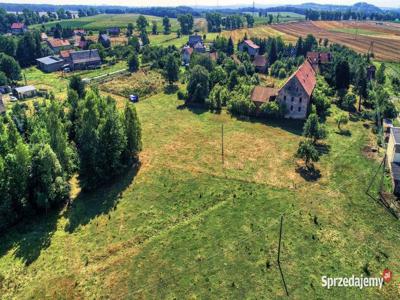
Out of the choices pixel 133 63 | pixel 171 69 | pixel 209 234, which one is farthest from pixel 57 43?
pixel 209 234

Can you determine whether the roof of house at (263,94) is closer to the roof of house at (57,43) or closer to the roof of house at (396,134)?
the roof of house at (396,134)

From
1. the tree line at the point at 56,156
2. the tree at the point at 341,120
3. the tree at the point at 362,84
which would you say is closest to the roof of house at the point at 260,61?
the tree at the point at 362,84

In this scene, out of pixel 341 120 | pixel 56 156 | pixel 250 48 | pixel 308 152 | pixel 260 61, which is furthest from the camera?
pixel 250 48

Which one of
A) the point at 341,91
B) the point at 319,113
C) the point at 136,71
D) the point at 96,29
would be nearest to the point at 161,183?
the point at 319,113

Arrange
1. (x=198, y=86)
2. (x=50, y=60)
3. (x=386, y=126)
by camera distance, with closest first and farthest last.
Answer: (x=386, y=126), (x=198, y=86), (x=50, y=60)

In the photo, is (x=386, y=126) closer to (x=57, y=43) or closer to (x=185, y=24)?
(x=57, y=43)

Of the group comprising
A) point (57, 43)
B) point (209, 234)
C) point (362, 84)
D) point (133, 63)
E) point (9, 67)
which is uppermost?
point (57, 43)

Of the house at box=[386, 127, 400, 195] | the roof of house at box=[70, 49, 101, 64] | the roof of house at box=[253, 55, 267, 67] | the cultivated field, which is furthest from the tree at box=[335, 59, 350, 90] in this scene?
the roof of house at box=[70, 49, 101, 64]

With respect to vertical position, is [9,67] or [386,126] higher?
[9,67]
